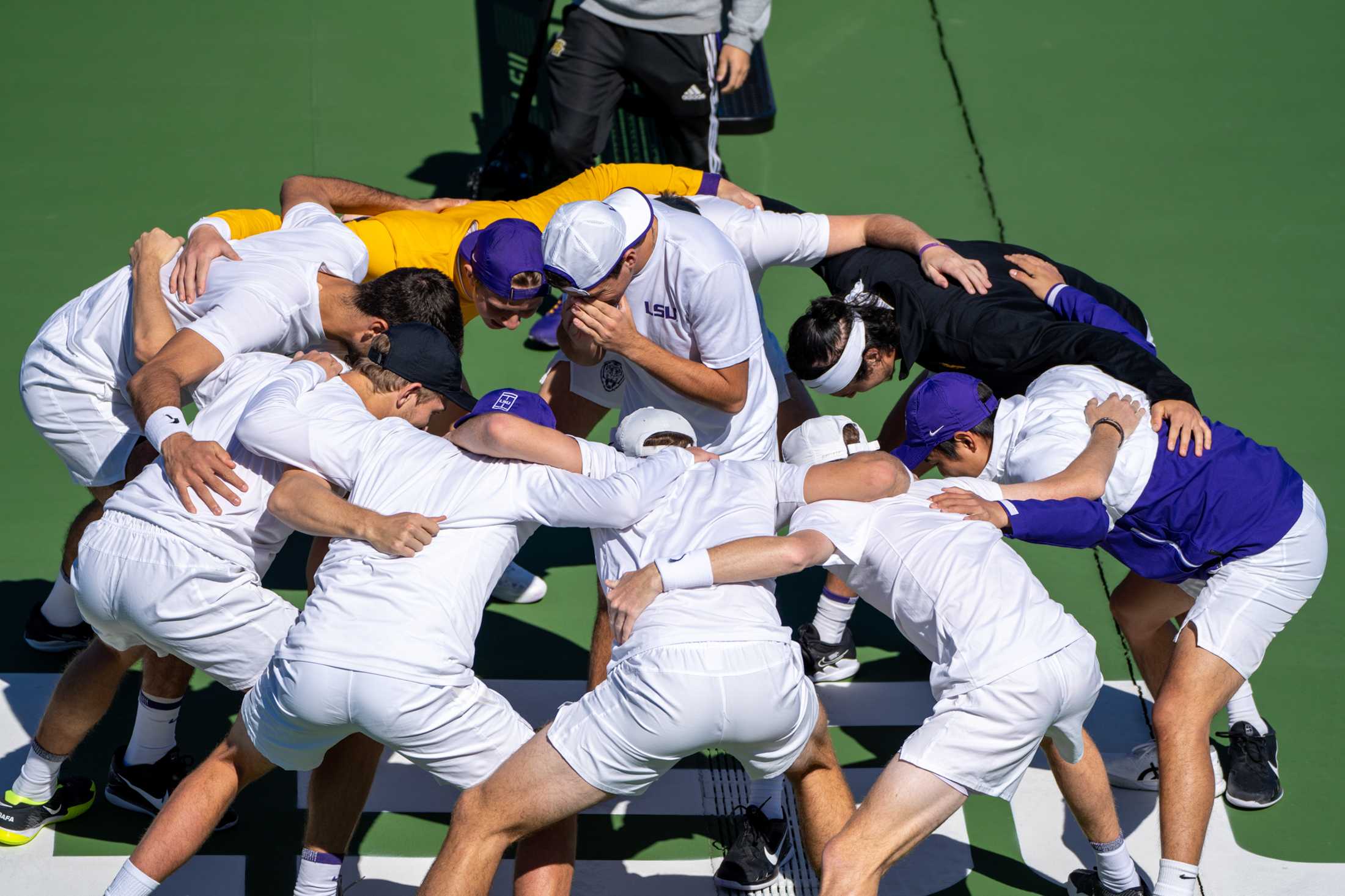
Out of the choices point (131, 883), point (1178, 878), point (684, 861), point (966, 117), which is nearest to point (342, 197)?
point (131, 883)

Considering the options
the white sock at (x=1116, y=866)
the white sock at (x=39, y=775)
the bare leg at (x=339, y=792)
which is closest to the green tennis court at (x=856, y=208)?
the white sock at (x=39, y=775)

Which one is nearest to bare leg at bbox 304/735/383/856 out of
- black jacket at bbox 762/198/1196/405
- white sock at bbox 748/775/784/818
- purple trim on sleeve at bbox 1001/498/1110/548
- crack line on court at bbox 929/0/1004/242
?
white sock at bbox 748/775/784/818

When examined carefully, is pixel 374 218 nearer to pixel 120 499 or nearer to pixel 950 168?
pixel 120 499

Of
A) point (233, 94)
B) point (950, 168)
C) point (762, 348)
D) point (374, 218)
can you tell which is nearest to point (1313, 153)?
point (950, 168)

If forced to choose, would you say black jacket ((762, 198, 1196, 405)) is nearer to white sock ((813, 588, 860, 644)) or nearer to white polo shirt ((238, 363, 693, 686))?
white sock ((813, 588, 860, 644))

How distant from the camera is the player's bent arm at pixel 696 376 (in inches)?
162

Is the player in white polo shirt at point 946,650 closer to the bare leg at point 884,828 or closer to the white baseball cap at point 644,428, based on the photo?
the bare leg at point 884,828

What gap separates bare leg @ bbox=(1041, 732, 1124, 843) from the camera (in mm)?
3789

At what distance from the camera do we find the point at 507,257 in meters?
4.19

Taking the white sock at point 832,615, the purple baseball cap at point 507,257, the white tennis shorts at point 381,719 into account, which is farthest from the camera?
the white sock at point 832,615

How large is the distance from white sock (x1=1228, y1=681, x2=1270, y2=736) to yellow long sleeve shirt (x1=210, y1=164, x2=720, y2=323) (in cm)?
270

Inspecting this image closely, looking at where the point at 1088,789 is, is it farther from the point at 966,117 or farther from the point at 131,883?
the point at 966,117

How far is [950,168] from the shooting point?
24.1 feet

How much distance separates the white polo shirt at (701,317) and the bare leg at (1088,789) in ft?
4.71
